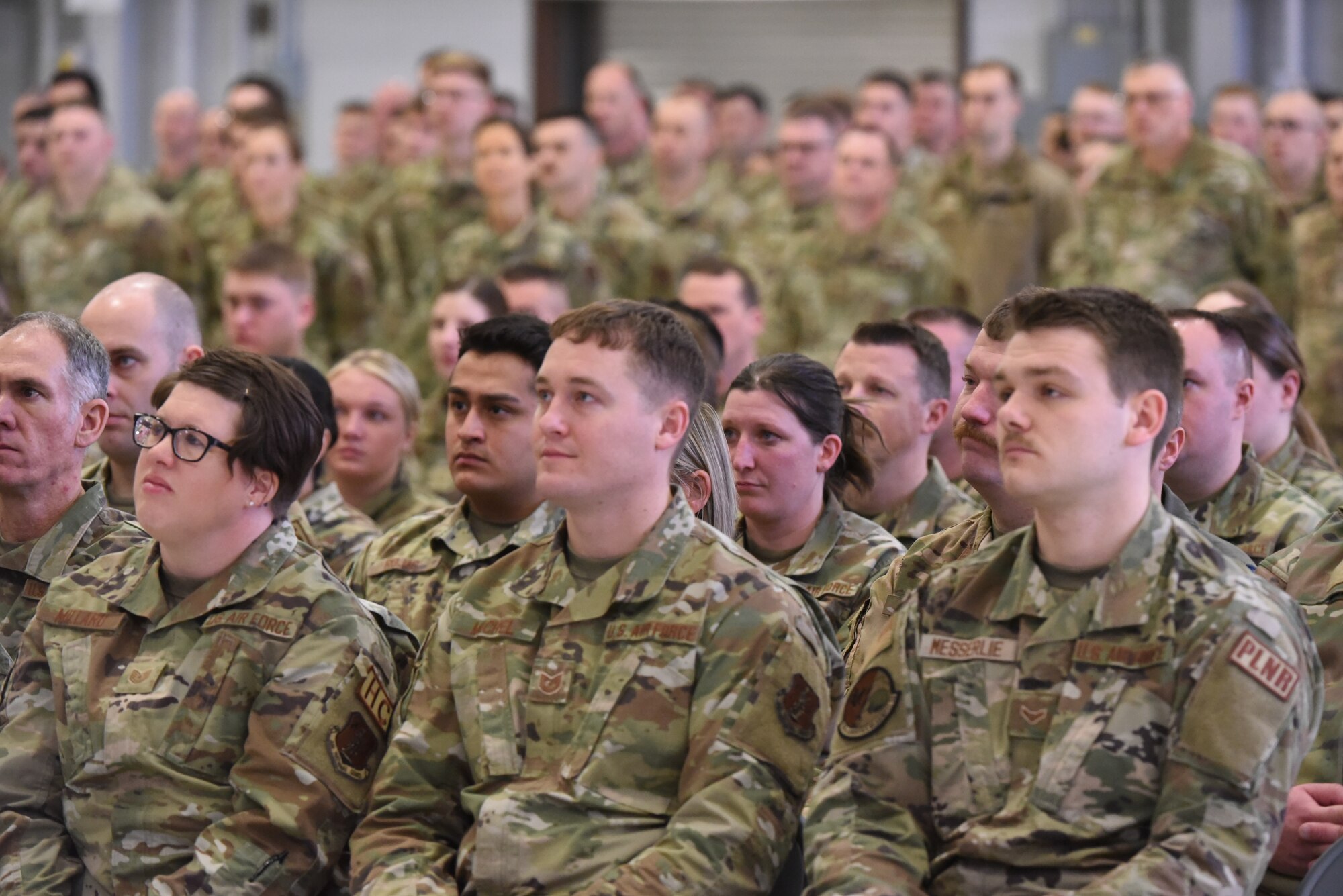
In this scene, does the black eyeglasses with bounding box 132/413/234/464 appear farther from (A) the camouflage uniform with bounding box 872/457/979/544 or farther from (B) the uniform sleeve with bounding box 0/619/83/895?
(A) the camouflage uniform with bounding box 872/457/979/544

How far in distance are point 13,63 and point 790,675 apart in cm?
1074

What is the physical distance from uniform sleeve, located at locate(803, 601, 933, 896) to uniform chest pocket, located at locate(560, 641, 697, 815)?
204 mm

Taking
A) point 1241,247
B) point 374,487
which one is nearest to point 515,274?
point 374,487

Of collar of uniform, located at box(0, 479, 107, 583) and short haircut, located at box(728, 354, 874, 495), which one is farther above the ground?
short haircut, located at box(728, 354, 874, 495)

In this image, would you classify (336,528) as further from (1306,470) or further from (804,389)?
(1306,470)

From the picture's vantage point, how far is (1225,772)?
202cm

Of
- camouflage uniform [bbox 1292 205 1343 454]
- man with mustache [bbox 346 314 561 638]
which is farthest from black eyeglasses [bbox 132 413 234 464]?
camouflage uniform [bbox 1292 205 1343 454]

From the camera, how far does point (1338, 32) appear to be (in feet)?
33.7

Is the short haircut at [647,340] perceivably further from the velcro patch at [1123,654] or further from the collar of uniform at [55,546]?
the collar of uniform at [55,546]

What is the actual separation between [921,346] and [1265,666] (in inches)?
71.1

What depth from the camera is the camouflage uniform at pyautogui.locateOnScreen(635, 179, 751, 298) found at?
7457mm

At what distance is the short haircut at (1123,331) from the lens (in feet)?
7.16

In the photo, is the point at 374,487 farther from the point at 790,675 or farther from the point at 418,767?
the point at 790,675

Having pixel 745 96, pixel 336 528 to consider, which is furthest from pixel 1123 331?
pixel 745 96
